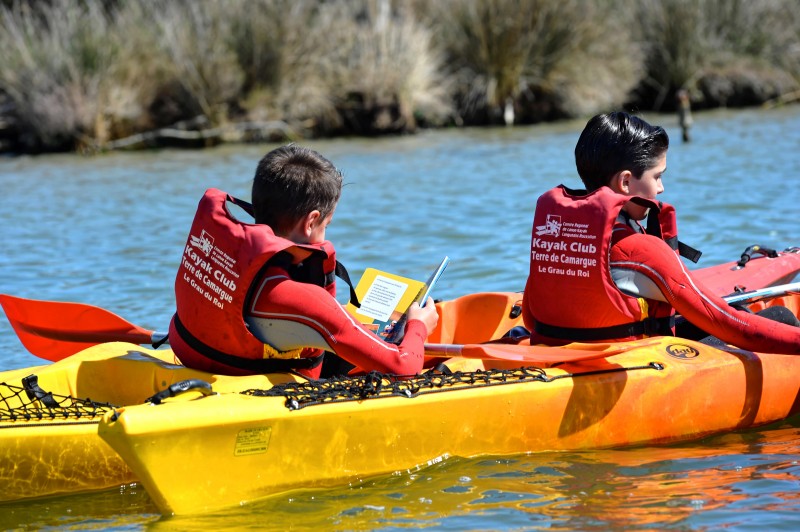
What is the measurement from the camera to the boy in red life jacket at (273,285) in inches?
156

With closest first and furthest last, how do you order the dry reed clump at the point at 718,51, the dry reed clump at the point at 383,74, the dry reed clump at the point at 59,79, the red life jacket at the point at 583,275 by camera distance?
the red life jacket at the point at 583,275 → the dry reed clump at the point at 59,79 → the dry reed clump at the point at 383,74 → the dry reed clump at the point at 718,51

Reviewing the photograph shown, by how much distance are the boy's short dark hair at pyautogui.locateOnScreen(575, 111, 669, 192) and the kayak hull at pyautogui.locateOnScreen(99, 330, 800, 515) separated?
0.72m

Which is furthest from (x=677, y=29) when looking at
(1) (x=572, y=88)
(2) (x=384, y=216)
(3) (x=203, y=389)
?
(3) (x=203, y=389)

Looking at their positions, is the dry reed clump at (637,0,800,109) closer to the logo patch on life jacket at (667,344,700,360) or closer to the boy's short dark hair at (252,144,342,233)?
the logo patch on life jacket at (667,344,700,360)

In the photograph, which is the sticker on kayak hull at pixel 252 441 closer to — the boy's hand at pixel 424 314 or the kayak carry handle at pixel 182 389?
the kayak carry handle at pixel 182 389

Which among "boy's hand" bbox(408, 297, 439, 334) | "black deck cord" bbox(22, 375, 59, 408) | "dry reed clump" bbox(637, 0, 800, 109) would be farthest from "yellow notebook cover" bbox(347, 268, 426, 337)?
"dry reed clump" bbox(637, 0, 800, 109)

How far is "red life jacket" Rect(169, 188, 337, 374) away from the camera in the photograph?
155 inches

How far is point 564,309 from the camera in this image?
4512 millimetres

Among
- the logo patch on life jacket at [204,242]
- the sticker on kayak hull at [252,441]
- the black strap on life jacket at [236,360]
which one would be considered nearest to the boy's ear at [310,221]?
the logo patch on life jacket at [204,242]

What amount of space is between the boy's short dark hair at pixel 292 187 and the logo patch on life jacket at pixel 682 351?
1475 millimetres

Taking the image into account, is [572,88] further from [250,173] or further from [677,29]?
[250,173]

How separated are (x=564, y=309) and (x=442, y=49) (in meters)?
13.9

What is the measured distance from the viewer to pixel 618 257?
434cm

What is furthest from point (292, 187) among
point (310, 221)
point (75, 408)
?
point (75, 408)
